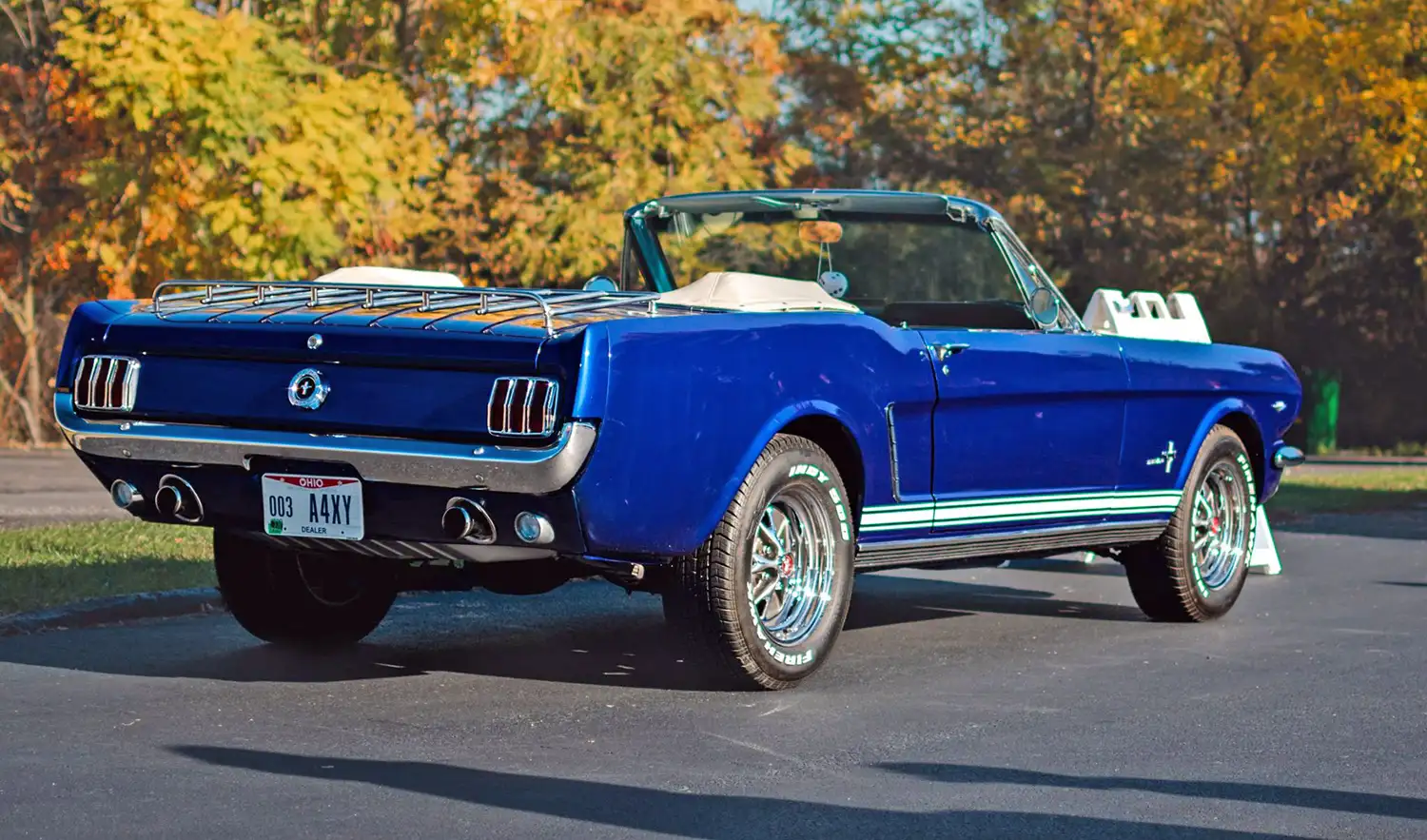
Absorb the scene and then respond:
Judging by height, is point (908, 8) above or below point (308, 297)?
above

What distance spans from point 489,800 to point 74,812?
3.27 feet

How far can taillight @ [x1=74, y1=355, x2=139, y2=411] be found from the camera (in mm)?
7277

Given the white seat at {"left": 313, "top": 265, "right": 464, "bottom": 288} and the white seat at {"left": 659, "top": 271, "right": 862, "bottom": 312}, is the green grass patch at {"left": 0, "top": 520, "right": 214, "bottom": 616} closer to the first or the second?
the white seat at {"left": 313, "top": 265, "right": 464, "bottom": 288}

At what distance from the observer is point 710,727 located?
6680 millimetres

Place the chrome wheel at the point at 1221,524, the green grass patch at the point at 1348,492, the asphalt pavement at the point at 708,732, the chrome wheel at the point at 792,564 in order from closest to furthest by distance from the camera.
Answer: the asphalt pavement at the point at 708,732 < the chrome wheel at the point at 792,564 < the chrome wheel at the point at 1221,524 < the green grass patch at the point at 1348,492

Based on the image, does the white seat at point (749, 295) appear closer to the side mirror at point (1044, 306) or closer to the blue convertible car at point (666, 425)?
the blue convertible car at point (666, 425)

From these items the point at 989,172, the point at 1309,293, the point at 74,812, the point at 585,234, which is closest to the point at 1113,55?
the point at 989,172

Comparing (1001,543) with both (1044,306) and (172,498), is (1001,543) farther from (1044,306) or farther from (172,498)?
(172,498)

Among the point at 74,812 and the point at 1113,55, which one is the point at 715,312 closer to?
the point at 74,812

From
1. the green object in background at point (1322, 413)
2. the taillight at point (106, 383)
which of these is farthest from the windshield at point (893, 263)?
the green object in background at point (1322, 413)

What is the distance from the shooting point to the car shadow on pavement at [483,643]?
7789 mm

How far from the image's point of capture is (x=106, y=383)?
733 cm

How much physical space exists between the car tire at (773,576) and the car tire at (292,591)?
1357 millimetres

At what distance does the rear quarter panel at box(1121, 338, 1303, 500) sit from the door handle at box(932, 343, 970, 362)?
1305 mm
